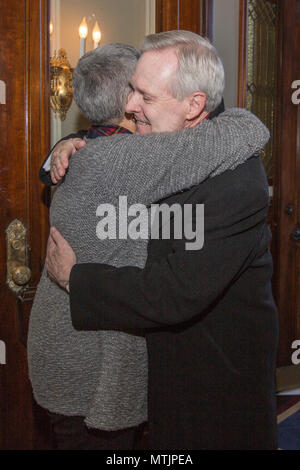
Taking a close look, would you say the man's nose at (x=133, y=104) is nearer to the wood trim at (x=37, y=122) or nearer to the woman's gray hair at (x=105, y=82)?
the woman's gray hair at (x=105, y=82)

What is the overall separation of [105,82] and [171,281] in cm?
56

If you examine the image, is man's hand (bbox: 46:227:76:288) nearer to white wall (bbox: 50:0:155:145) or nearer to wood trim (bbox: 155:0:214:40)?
white wall (bbox: 50:0:155:145)

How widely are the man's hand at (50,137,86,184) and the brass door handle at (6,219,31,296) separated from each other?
0.47 m

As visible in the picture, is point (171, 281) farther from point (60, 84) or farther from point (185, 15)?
point (185, 15)

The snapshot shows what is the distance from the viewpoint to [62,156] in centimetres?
125

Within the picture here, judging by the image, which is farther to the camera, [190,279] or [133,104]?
[133,104]

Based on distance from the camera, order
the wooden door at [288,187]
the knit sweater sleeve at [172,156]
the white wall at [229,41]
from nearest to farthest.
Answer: the knit sweater sleeve at [172,156]
the white wall at [229,41]
the wooden door at [288,187]

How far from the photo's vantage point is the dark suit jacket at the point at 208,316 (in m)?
1.06

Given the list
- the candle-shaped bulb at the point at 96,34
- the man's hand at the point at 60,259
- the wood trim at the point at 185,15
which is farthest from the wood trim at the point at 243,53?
the man's hand at the point at 60,259

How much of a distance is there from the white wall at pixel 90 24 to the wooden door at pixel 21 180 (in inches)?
3.6

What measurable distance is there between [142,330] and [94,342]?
0.12 meters

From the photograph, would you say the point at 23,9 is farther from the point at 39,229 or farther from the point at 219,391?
the point at 219,391

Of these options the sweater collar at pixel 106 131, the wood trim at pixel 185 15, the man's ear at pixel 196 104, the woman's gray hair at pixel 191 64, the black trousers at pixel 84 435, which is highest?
the wood trim at pixel 185 15

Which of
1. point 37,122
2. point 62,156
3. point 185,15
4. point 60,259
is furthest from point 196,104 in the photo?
point 185,15
